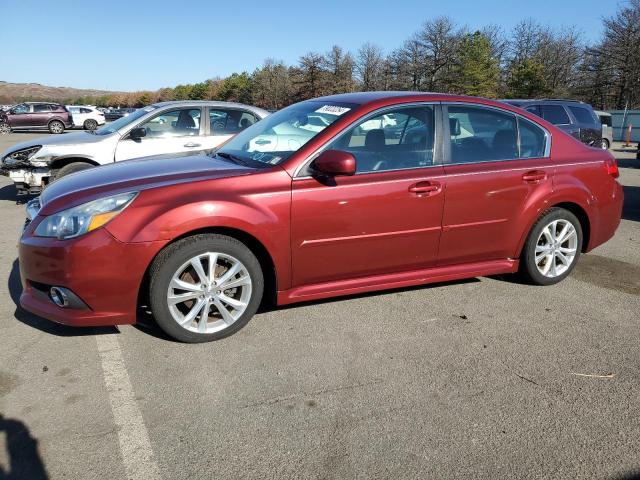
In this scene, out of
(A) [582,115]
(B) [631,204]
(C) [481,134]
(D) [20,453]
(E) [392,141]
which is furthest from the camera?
(A) [582,115]

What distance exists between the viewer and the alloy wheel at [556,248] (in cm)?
456

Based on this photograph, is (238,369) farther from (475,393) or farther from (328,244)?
(475,393)

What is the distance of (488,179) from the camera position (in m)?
4.14

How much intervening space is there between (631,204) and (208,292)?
8.17m

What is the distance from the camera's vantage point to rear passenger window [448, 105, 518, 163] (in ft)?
13.6

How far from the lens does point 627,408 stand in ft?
9.16

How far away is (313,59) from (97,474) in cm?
6980

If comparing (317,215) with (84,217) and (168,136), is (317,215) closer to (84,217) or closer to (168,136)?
(84,217)

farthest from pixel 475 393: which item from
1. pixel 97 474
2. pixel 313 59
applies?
pixel 313 59

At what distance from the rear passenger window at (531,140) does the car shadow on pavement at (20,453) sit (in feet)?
13.2

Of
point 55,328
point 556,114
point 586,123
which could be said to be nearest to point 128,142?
point 55,328

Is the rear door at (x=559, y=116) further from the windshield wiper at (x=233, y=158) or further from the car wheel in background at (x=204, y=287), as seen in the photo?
the car wheel in background at (x=204, y=287)

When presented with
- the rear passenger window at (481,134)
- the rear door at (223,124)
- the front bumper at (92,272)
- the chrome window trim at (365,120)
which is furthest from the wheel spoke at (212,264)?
the rear door at (223,124)

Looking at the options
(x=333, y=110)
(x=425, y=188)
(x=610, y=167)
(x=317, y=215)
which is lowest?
(x=317, y=215)
